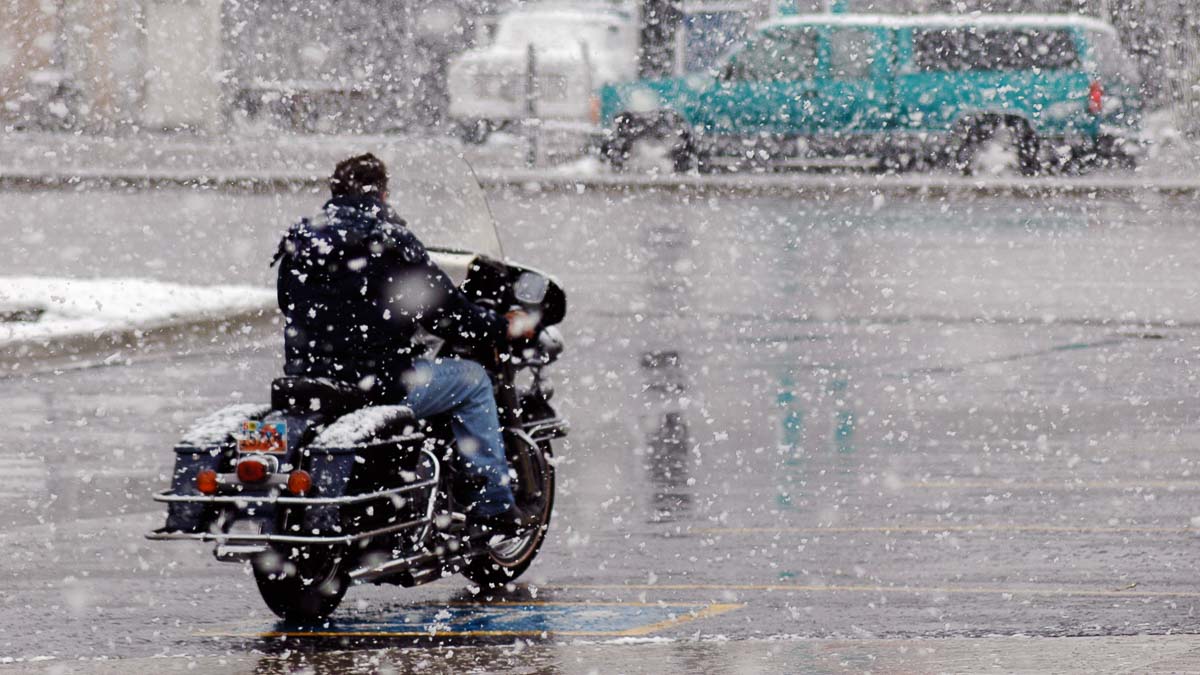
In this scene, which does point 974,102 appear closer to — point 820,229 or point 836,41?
point 836,41

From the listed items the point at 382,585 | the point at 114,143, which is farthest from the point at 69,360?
the point at 114,143

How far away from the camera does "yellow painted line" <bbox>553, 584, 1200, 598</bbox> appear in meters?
7.88

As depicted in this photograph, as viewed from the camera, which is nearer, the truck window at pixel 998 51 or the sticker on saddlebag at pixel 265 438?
the sticker on saddlebag at pixel 265 438

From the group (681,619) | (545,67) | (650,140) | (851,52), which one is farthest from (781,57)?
(681,619)

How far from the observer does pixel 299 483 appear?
715 cm

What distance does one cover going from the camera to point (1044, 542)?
8.86 meters

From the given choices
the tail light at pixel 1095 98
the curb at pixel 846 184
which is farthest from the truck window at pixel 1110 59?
the curb at pixel 846 184

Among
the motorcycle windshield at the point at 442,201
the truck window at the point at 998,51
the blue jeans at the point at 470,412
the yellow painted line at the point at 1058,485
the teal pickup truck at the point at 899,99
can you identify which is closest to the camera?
the blue jeans at the point at 470,412

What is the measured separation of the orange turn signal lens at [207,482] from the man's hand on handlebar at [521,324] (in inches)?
43.1

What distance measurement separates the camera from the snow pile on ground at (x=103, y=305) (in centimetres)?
1515

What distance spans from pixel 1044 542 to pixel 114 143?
26.9m

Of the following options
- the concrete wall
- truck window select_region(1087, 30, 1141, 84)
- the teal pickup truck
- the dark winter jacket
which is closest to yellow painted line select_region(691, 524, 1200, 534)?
the dark winter jacket

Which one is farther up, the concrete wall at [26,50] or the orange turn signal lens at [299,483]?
the orange turn signal lens at [299,483]

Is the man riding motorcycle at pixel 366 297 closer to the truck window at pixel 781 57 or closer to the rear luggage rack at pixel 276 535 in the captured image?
the rear luggage rack at pixel 276 535
